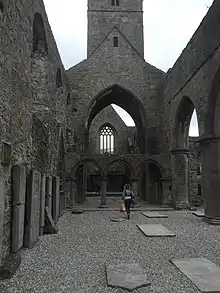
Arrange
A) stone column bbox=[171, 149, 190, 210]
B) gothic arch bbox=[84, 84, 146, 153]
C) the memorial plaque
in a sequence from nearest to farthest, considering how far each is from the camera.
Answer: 1. the memorial plaque
2. stone column bbox=[171, 149, 190, 210]
3. gothic arch bbox=[84, 84, 146, 153]

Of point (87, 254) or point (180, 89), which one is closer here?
point (87, 254)

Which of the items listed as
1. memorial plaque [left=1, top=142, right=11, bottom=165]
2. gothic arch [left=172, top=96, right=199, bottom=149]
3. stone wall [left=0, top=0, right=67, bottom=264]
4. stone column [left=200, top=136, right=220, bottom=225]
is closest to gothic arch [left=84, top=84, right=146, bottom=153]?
gothic arch [left=172, top=96, right=199, bottom=149]

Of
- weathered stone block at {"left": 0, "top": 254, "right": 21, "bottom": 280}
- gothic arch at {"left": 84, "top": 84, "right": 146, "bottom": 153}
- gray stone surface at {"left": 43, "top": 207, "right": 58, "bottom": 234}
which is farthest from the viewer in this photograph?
gothic arch at {"left": 84, "top": 84, "right": 146, "bottom": 153}

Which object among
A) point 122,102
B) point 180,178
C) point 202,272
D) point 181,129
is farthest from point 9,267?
point 122,102

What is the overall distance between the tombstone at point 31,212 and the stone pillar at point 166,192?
998 centimetres

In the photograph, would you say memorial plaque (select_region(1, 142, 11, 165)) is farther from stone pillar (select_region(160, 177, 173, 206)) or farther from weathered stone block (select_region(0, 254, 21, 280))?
stone pillar (select_region(160, 177, 173, 206))

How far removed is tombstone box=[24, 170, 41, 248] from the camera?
597cm

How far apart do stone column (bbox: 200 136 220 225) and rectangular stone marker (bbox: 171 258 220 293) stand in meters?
4.92

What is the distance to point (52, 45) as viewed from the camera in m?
10.6

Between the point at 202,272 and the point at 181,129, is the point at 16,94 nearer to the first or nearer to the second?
the point at 202,272

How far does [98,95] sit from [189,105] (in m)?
6.02

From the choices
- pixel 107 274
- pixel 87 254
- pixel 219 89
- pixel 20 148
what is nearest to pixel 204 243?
pixel 87 254

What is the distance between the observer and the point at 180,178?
14.8 metres

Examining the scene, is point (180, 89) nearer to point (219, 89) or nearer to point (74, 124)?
point (219, 89)
